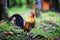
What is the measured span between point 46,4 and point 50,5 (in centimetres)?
46

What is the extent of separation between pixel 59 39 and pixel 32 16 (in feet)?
5.18

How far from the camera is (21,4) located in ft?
76.1

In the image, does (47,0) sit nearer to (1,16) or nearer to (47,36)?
(1,16)

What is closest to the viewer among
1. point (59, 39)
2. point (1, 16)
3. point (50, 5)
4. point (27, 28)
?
point (59, 39)

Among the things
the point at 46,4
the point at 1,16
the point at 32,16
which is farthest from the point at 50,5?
the point at 32,16

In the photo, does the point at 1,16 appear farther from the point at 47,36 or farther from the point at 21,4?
the point at 21,4

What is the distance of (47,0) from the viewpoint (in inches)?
717

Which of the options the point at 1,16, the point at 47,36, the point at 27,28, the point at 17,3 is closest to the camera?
the point at 47,36

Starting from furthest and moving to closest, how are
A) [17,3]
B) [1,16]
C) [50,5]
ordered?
[17,3] < [50,5] < [1,16]

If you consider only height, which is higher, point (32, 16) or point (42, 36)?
point (32, 16)

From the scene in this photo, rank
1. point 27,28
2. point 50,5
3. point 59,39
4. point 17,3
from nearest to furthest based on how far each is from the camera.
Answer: point 59,39, point 27,28, point 50,5, point 17,3

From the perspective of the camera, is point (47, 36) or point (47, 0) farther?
point (47, 0)

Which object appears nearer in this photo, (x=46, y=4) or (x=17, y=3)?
(x=46, y=4)

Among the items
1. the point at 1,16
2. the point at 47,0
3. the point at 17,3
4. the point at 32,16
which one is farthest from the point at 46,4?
the point at 32,16
